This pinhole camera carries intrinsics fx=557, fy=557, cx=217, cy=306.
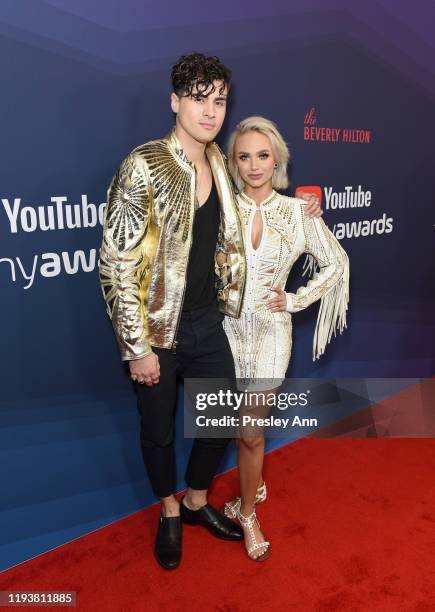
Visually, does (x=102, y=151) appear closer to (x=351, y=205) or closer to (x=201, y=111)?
(x=201, y=111)

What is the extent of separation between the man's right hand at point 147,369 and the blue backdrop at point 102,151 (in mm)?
407

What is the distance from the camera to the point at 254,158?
1.93 m

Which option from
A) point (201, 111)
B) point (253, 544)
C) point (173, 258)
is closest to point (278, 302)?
point (173, 258)

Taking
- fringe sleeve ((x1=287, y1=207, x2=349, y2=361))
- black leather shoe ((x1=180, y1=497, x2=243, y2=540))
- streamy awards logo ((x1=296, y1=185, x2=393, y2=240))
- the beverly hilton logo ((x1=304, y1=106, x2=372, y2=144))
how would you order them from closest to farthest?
fringe sleeve ((x1=287, y1=207, x2=349, y2=361)), black leather shoe ((x1=180, y1=497, x2=243, y2=540)), the beverly hilton logo ((x1=304, y1=106, x2=372, y2=144)), streamy awards logo ((x1=296, y1=185, x2=393, y2=240))

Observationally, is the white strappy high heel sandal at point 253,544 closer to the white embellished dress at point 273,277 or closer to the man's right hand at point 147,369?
the white embellished dress at point 273,277

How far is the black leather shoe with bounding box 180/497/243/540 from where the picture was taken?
2.28 metres

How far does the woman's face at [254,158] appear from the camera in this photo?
1923 millimetres

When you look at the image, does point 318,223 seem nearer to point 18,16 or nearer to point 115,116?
point 115,116

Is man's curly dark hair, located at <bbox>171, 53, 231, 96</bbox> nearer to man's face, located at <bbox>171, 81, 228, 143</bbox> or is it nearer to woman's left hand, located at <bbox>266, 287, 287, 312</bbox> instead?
man's face, located at <bbox>171, 81, 228, 143</bbox>

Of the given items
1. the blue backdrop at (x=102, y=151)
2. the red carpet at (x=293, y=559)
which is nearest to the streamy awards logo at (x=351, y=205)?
the blue backdrop at (x=102, y=151)

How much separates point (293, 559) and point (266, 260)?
1167mm

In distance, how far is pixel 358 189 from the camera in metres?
2.93

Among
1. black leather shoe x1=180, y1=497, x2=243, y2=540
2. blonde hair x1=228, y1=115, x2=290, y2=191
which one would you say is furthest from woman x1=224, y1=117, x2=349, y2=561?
black leather shoe x1=180, y1=497, x2=243, y2=540

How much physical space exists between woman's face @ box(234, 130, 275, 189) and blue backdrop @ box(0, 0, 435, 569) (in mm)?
384
